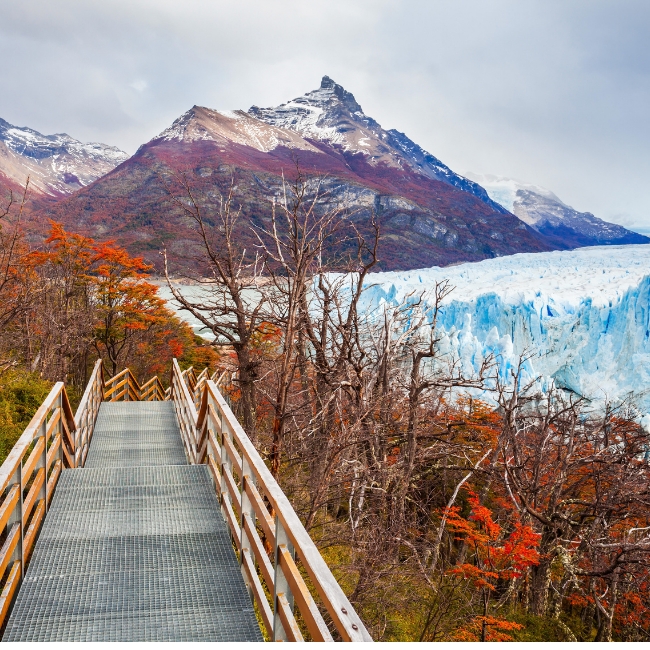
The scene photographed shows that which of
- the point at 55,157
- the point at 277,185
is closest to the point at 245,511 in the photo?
the point at 277,185

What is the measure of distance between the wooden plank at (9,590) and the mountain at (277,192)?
46528 mm

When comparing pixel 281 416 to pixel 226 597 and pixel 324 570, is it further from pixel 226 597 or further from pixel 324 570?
pixel 324 570

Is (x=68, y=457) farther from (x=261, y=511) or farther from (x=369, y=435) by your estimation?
(x=369, y=435)

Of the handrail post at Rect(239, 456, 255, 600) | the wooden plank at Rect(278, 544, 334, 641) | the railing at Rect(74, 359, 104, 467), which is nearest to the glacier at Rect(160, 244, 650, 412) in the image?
the railing at Rect(74, 359, 104, 467)

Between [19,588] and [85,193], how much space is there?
10161 centimetres

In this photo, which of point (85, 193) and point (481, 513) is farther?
point (85, 193)

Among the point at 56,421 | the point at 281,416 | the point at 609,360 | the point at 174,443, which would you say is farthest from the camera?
the point at 609,360

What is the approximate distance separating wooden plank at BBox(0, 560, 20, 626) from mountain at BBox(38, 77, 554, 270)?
1832 inches

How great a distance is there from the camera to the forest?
9.38 m

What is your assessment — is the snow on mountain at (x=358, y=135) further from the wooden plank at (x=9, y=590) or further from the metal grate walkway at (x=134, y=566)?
the wooden plank at (x=9, y=590)

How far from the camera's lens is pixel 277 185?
322 ft

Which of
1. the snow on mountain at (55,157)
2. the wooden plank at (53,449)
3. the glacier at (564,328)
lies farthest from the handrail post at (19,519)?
the snow on mountain at (55,157)

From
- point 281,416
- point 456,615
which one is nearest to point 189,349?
point 456,615

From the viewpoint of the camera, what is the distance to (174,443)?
668 cm
